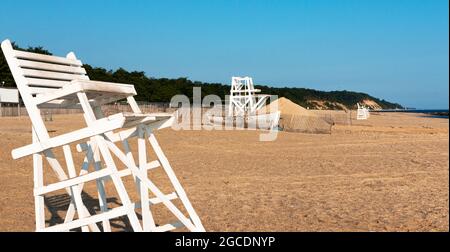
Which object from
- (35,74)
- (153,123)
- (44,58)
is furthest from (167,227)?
(44,58)

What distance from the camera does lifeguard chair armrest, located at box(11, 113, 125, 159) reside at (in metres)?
3.46

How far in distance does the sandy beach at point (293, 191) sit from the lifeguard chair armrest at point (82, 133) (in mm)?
1851

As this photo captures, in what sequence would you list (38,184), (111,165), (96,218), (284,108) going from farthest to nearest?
(284,108)
(38,184)
(96,218)
(111,165)

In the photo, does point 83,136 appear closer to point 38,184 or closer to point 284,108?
point 38,184

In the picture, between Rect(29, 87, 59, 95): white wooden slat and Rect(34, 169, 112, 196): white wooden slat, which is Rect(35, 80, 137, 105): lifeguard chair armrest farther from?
Rect(34, 169, 112, 196): white wooden slat

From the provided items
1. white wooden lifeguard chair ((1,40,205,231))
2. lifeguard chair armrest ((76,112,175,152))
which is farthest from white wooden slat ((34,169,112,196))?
lifeguard chair armrest ((76,112,175,152))

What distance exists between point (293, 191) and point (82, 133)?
4.63 m

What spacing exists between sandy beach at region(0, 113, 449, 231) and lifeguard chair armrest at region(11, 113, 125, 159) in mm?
1851

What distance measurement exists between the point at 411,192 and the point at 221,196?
287 cm

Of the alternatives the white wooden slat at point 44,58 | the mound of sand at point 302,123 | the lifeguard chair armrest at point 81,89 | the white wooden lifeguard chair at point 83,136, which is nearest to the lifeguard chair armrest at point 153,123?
the white wooden lifeguard chair at point 83,136

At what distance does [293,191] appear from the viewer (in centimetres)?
758

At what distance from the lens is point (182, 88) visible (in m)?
98.2
